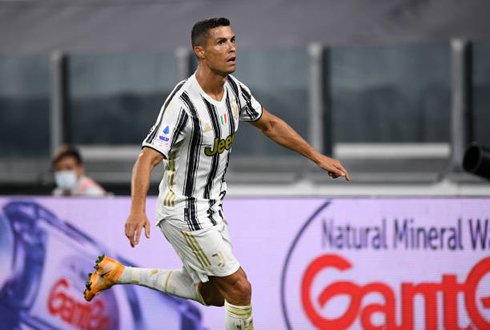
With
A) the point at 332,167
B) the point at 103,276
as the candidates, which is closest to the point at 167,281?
the point at 103,276

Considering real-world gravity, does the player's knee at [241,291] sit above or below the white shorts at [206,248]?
below

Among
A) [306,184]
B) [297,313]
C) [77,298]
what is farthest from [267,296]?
[306,184]

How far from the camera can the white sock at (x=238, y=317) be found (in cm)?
367

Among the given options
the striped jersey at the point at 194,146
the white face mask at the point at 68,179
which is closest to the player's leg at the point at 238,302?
the striped jersey at the point at 194,146

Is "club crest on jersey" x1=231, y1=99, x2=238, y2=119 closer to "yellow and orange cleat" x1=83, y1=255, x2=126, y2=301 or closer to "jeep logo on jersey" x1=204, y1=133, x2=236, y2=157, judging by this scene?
"jeep logo on jersey" x1=204, y1=133, x2=236, y2=157

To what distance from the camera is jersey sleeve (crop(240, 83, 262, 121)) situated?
3746 mm

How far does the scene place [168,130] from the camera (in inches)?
133

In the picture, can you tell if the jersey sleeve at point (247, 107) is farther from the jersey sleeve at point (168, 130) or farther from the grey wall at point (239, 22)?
the grey wall at point (239, 22)


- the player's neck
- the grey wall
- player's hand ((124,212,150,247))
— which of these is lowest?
player's hand ((124,212,150,247))

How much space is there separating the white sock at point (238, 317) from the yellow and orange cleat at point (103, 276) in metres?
0.75

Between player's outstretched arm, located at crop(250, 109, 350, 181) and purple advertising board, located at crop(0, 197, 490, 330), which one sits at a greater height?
player's outstretched arm, located at crop(250, 109, 350, 181)

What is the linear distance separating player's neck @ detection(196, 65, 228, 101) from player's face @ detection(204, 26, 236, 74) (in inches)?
2.1

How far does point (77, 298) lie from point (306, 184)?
21.6 feet

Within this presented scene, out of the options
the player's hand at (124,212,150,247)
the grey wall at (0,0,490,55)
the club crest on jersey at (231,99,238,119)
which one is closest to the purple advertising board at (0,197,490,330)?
the club crest on jersey at (231,99,238,119)
